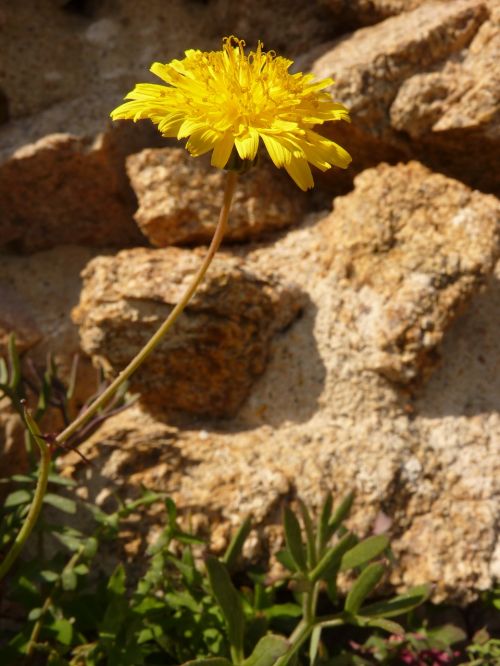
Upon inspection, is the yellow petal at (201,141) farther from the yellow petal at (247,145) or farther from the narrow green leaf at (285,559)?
the narrow green leaf at (285,559)

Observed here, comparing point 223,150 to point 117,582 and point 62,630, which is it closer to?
point 117,582

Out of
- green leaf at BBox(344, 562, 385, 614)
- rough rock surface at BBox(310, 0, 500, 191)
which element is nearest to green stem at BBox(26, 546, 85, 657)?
green leaf at BBox(344, 562, 385, 614)

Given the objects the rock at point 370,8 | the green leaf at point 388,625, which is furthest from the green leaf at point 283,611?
the rock at point 370,8

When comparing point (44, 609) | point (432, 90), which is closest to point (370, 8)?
point (432, 90)

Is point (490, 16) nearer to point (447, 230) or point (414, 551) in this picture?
point (447, 230)

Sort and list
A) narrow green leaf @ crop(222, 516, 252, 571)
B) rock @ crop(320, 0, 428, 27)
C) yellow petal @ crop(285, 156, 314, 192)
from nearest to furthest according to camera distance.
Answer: yellow petal @ crop(285, 156, 314, 192)
narrow green leaf @ crop(222, 516, 252, 571)
rock @ crop(320, 0, 428, 27)

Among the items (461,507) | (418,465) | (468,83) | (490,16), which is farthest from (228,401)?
(490,16)

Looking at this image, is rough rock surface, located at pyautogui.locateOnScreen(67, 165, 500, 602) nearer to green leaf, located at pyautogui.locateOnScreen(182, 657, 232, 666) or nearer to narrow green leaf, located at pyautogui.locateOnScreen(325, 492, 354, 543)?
narrow green leaf, located at pyautogui.locateOnScreen(325, 492, 354, 543)
